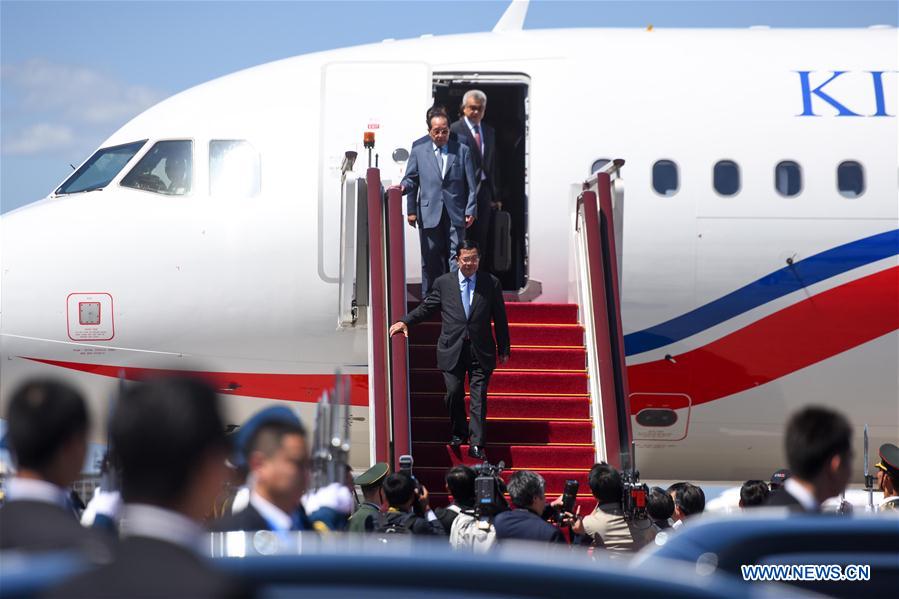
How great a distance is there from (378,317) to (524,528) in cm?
390

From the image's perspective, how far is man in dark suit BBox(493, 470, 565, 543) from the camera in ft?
20.4

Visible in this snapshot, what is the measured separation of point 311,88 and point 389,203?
1.75m

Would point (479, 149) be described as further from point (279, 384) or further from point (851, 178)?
point (851, 178)

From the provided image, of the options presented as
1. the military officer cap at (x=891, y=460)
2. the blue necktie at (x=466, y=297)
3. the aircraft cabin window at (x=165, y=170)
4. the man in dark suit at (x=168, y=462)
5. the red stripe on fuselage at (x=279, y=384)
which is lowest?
the military officer cap at (x=891, y=460)

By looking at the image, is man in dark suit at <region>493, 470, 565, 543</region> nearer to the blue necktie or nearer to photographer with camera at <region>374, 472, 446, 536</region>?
photographer with camera at <region>374, 472, 446, 536</region>

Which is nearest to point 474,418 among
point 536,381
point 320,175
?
point 536,381

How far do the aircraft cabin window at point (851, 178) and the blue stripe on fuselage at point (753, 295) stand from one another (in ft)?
1.54

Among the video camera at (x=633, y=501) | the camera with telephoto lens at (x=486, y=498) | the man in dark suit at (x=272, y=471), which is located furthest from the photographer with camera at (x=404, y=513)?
the man in dark suit at (x=272, y=471)

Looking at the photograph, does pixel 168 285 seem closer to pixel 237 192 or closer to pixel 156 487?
pixel 237 192

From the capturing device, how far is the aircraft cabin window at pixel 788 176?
10969 millimetres

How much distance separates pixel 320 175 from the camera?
35.7ft

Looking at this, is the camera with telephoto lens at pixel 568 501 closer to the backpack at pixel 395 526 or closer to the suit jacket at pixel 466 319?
the backpack at pixel 395 526

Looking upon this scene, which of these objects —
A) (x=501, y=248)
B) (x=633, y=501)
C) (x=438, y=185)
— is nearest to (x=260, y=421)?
(x=633, y=501)

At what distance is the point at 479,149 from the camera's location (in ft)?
36.6
